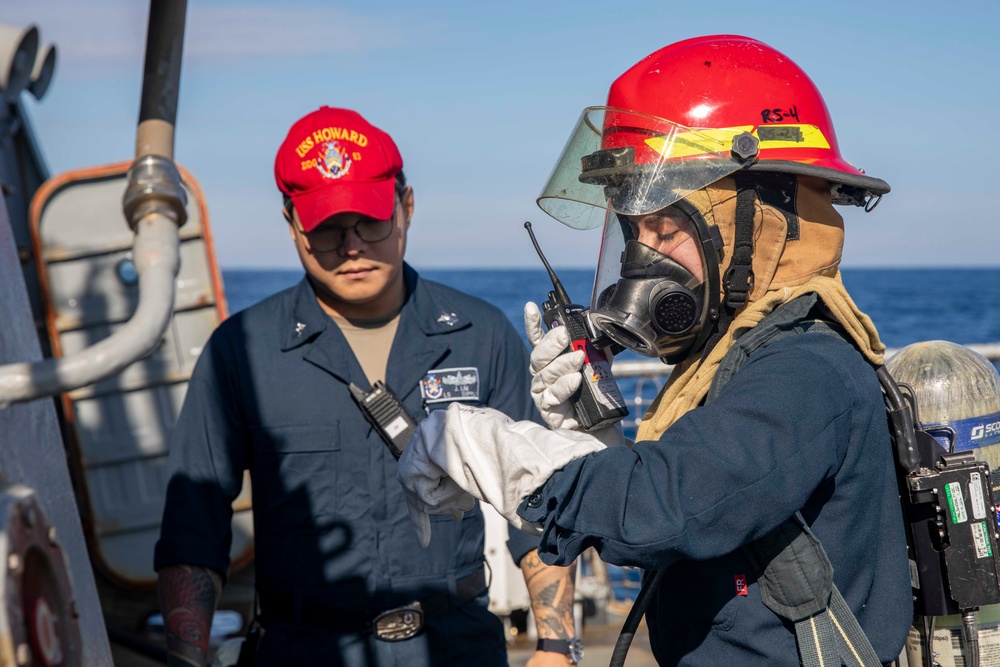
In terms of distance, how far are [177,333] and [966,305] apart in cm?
5149

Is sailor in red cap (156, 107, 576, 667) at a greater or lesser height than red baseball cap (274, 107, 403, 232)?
lesser

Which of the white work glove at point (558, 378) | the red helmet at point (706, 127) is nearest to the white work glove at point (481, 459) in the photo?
the white work glove at point (558, 378)

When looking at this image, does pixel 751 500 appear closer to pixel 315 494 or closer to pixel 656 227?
pixel 656 227

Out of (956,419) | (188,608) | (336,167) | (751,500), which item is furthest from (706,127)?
(188,608)

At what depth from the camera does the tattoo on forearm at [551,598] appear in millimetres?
3139

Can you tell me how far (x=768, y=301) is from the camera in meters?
2.10

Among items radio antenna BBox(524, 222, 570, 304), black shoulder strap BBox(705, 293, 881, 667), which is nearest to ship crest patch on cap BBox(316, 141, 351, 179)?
radio antenna BBox(524, 222, 570, 304)

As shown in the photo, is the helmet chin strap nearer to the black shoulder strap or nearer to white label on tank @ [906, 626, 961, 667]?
the black shoulder strap

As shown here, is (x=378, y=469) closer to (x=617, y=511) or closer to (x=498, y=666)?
(x=498, y=666)

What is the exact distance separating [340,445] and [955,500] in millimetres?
1704

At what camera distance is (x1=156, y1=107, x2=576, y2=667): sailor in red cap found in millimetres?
2955

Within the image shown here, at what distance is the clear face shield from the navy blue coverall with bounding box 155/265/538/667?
3.38 ft

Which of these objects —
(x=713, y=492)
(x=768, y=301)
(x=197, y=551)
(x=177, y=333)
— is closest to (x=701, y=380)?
(x=768, y=301)

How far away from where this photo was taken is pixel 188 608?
9.59 feet
